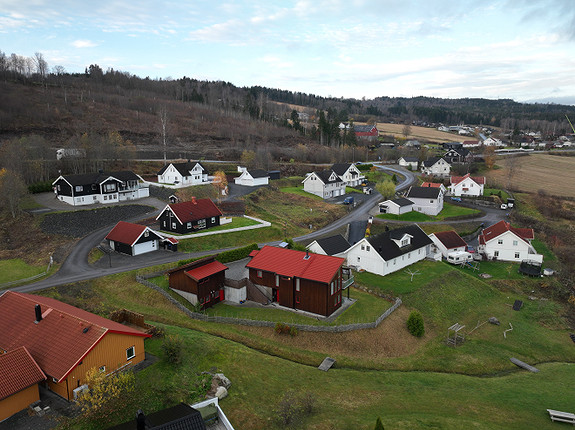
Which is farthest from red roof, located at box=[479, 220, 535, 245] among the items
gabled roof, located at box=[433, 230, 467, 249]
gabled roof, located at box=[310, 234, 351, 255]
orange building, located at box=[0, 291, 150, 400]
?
orange building, located at box=[0, 291, 150, 400]

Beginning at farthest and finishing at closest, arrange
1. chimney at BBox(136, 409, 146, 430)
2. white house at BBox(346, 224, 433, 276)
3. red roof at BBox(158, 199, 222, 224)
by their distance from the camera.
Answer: red roof at BBox(158, 199, 222, 224) → white house at BBox(346, 224, 433, 276) → chimney at BBox(136, 409, 146, 430)

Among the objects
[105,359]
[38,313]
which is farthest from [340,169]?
[105,359]

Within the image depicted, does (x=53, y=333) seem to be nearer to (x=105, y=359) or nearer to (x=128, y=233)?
(x=105, y=359)

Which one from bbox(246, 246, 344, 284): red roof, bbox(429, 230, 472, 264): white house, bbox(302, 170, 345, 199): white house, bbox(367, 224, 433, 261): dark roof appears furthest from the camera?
bbox(302, 170, 345, 199): white house

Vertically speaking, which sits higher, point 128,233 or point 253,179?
point 253,179

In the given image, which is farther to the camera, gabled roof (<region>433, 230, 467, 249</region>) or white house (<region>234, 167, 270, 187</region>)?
white house (<region>234, 167, 270, 187</region>)

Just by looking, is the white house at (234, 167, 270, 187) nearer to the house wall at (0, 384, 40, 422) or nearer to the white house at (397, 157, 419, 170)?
the white house at (397, 157, 419, 170)
